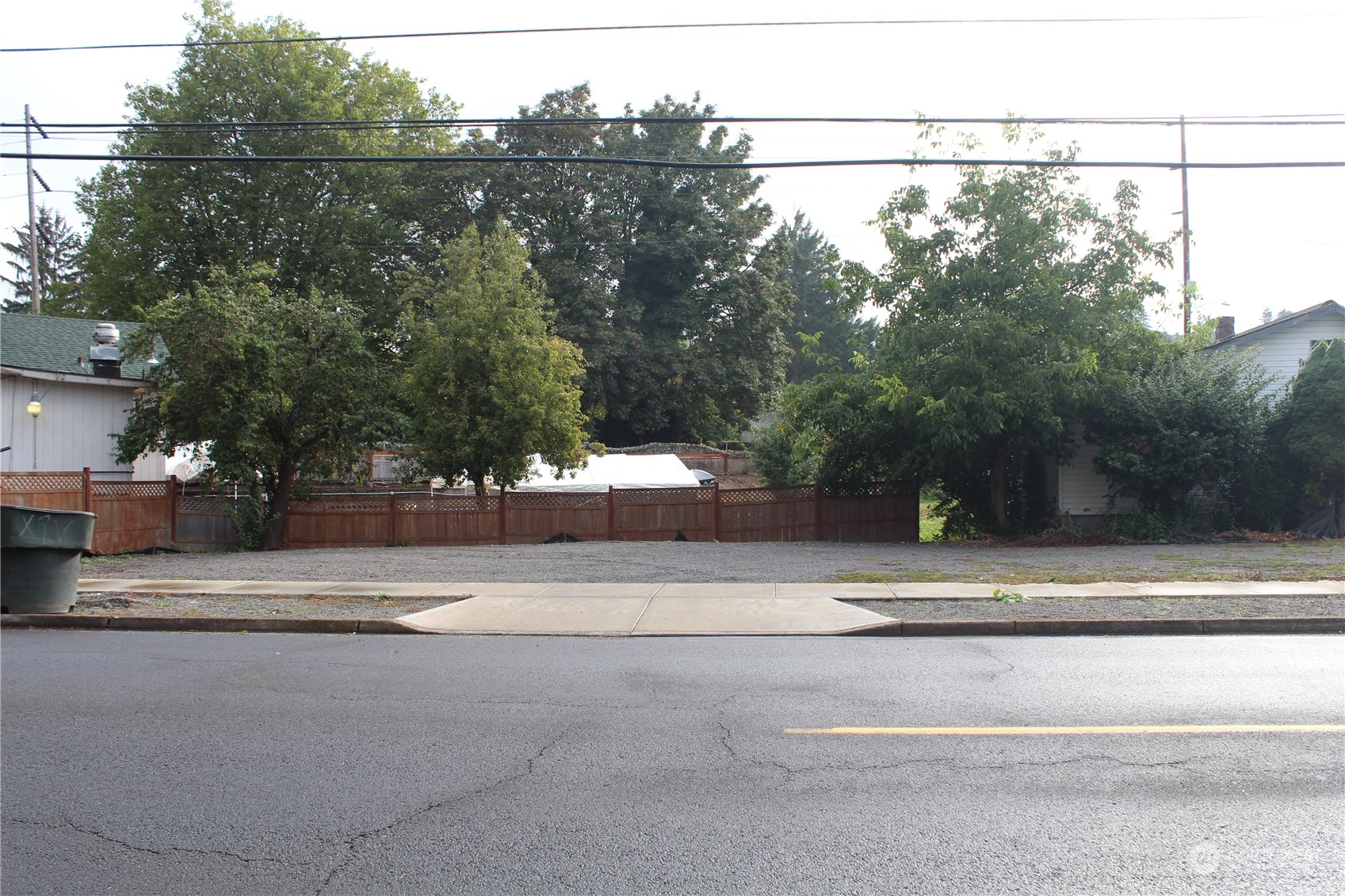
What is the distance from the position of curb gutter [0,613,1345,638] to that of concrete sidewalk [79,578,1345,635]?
0.09 m

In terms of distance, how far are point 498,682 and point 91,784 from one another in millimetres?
2913

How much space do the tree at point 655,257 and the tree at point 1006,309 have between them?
21.8 meters

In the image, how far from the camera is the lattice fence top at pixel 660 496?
21.9 m

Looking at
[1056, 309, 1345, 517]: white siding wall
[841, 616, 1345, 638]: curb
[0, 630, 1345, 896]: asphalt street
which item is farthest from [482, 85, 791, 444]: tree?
[0, 630, 1345, 896]: asphalt street

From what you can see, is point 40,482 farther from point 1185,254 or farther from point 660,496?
point 1185,254

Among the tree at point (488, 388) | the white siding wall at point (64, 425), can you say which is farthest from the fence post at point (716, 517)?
the white siding wall at point (64, 425)

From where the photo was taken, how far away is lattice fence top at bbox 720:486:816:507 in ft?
73.0

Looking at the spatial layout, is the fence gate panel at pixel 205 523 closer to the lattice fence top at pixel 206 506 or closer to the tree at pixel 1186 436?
the lattice fence top at pixel 206 506

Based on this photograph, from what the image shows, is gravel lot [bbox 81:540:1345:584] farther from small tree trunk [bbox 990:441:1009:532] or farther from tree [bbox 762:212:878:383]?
tree [bbox 762:212:878:383]

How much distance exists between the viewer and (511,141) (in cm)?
4119

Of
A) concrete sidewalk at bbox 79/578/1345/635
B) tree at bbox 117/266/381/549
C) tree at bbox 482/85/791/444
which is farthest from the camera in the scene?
tree at bbox 482/85/791/444

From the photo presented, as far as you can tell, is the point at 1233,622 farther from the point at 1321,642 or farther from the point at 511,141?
the point at 511,141

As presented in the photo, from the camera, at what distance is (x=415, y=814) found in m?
4.48

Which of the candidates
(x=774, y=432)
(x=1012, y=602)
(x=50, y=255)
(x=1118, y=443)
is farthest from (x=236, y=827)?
(x=50, y=255)
